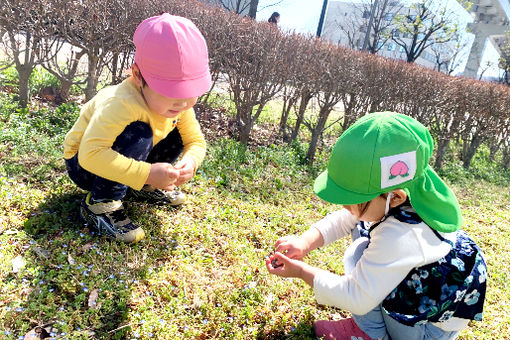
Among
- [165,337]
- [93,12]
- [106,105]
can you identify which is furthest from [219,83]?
[165,337]

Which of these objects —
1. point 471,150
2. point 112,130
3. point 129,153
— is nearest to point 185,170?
point 129,153

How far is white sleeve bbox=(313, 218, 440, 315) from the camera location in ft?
4.85

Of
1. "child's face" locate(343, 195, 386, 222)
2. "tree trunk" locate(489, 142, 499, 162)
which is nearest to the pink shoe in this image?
"child's face" locate(343, 195, 386, 222)

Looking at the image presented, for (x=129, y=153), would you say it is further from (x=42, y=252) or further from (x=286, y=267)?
(x=286, y=267)

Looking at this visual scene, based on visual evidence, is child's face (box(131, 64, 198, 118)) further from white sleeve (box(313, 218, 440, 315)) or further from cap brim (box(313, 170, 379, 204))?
white sleeve (box(313, 218, 440, 315))

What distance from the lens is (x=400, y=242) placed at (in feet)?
4.88

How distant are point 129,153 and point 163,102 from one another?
346 mm

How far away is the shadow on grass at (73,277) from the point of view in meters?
1.72

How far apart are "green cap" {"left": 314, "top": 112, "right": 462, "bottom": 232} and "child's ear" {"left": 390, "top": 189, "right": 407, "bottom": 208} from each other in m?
0.02

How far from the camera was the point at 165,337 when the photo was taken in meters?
1.77

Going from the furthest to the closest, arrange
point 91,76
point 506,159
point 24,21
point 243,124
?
point 506,159
point 243,124
point 91,76
point 24,21

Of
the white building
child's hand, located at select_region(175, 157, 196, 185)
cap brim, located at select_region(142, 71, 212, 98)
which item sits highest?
the white building

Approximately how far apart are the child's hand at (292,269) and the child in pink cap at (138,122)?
719mm

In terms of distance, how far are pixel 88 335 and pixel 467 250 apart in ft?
5.60
